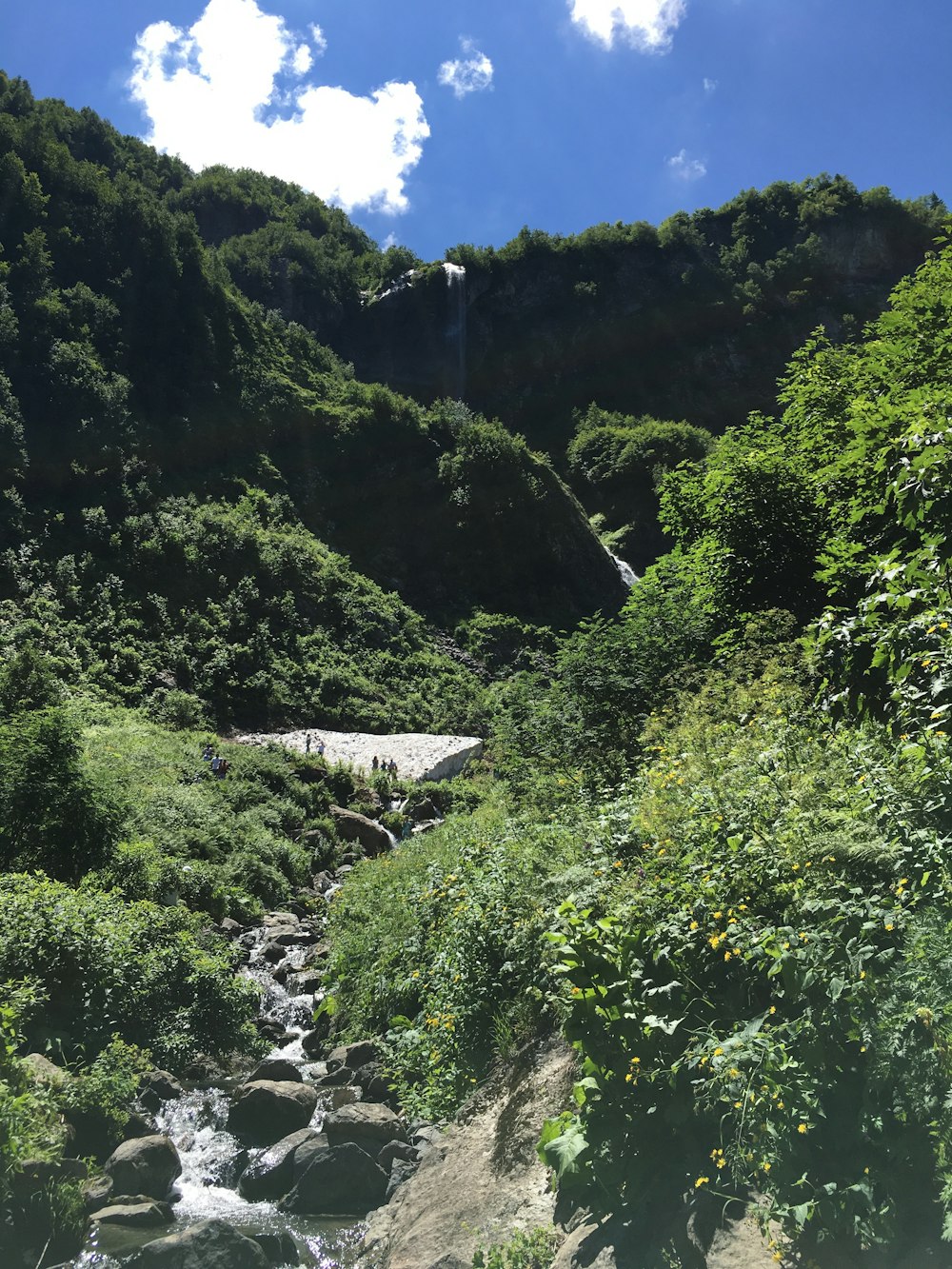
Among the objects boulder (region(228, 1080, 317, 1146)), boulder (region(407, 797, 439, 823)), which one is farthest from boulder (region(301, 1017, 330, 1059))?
boulder (region(407, 797, 439, 823))

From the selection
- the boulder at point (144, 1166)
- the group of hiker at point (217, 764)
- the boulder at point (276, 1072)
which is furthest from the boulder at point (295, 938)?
the group of hiker at point (217, 764)

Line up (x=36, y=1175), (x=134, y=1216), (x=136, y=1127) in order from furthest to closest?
(x=136, y=1127) < (x=134, y=1216) < (x=36, y=1175)

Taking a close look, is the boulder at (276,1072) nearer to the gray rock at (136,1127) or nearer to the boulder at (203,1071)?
the boulder at (203,1071)

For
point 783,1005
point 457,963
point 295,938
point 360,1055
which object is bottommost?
point 360,1055

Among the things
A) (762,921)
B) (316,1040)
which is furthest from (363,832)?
(762,921)

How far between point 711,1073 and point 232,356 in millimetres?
58384

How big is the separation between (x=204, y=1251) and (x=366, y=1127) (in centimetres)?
192

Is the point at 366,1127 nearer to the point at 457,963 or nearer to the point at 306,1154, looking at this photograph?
the point at 306,1154

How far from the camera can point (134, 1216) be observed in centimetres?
754

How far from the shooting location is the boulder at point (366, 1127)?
831 cm

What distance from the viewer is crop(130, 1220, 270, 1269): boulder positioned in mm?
6664

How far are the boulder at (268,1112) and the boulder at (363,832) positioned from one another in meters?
14.5

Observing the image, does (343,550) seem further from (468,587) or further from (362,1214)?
(362,1214)

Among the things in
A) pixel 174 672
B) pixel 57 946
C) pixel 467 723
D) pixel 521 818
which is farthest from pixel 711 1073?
pixel 467 723
